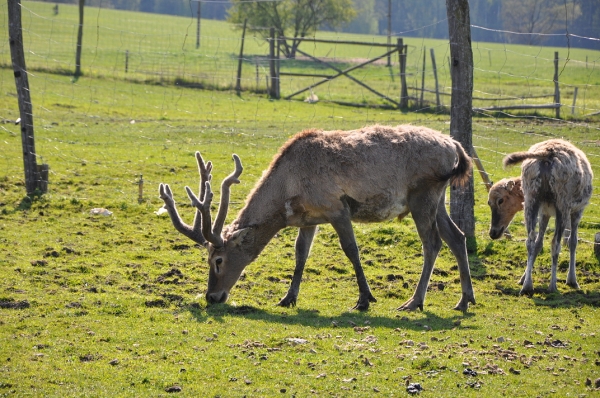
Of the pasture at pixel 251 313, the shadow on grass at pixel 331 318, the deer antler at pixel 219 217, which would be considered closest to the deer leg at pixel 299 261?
the pasture at pixel 251 313

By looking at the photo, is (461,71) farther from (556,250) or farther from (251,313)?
(251,313)

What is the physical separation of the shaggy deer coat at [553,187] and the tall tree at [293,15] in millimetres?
40519

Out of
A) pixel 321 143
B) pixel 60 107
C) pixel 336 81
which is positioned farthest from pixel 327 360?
pixel 336 81

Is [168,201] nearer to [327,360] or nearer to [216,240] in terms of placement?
[216,240]

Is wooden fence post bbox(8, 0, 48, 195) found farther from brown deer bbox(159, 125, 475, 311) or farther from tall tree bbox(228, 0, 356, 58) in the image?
tall tree bbox(228, 0, 356, 58)

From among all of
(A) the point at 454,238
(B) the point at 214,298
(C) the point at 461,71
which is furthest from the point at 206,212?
(C) the point at 461,71

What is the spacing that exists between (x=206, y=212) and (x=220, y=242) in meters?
0.59

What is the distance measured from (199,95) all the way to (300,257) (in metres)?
22.5

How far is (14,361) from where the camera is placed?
23.6ft

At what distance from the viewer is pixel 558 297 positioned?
405 inches

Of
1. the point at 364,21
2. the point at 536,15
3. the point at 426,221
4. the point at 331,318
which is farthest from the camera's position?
the point at 364,21

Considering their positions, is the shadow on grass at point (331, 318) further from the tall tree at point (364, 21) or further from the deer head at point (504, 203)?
the tall tree at point (364, 21)

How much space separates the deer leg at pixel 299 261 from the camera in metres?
9.90

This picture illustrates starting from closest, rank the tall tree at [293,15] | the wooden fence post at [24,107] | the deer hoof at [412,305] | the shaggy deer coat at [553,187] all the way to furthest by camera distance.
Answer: the deer hoof at [412,305]
the shaggy deer coat at [553,187]
the wooden fence post at [24,107]
the tall tree at [293,15]
